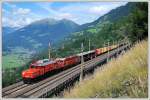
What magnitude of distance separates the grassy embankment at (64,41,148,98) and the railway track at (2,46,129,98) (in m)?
0.23

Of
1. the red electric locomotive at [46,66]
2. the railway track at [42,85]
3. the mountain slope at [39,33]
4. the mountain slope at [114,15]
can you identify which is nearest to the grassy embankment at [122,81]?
the railway track at [42,85]

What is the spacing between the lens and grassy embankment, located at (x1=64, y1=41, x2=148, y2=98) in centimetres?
617

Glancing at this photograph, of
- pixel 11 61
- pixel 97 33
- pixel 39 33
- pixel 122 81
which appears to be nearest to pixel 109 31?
pixel 97 33

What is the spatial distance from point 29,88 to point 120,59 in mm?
1464

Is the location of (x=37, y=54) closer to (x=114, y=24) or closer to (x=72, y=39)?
(x=72, y=39)

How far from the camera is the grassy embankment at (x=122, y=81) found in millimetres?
6168

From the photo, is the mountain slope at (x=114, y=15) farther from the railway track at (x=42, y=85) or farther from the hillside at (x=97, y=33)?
the railway track at (x=42, y=85)

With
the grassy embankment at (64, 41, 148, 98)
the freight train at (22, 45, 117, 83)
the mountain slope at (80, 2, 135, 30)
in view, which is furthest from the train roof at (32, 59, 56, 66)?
the mountain slope at (80, 2, 135, 30)

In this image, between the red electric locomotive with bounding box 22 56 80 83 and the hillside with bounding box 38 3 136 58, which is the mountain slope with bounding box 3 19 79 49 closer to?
the hillside with bounding box 38 3 136 58

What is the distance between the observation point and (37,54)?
6.60 metres

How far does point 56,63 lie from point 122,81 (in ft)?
3.60

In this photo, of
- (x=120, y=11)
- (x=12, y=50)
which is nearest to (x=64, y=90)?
(x=12, y=50)

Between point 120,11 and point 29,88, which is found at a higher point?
point 120,11

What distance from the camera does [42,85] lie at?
261 inches
